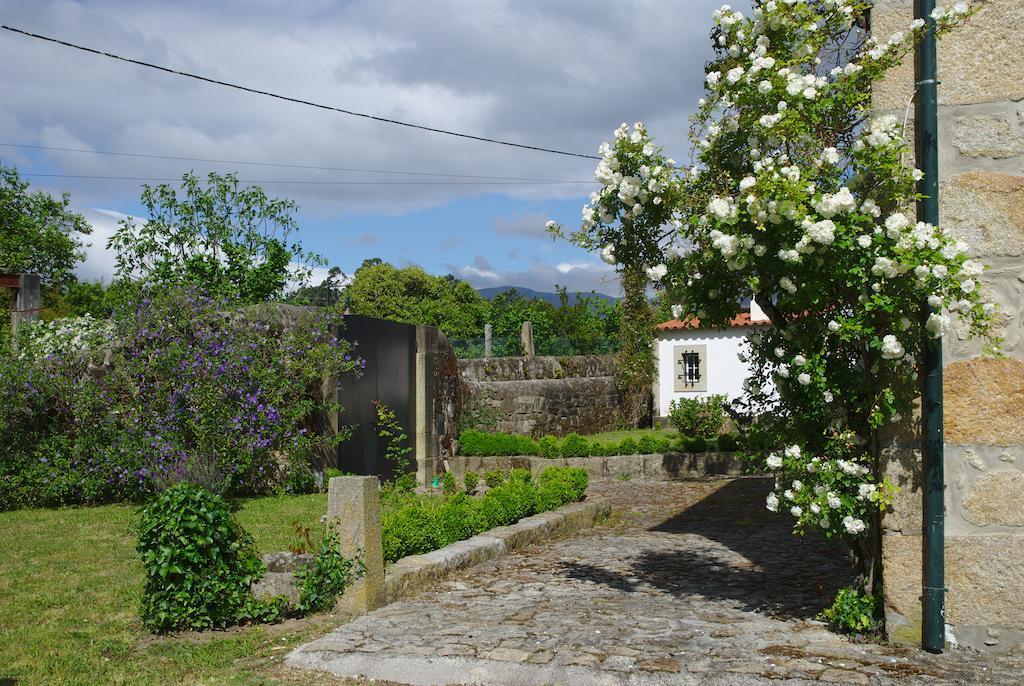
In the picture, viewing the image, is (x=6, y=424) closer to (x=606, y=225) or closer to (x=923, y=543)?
(x=606, y=225)

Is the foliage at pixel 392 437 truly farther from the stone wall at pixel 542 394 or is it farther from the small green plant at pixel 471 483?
the stone wall at pixel 542 394

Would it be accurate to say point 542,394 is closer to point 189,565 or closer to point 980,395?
point 189,565

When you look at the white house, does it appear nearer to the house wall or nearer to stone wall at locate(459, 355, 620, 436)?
the house wall

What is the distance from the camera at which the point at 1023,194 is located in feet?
15.2

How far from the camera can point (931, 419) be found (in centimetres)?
462

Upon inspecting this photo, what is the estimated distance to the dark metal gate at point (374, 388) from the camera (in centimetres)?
1067

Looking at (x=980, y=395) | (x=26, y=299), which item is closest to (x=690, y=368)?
(x=26, y=299)

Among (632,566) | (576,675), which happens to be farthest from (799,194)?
(632,566)

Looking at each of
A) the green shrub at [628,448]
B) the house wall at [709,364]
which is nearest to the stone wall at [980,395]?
the green shrub at [628,448]

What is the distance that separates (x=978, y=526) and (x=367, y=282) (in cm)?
4435

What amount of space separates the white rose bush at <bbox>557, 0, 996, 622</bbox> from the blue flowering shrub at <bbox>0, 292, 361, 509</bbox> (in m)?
5.54

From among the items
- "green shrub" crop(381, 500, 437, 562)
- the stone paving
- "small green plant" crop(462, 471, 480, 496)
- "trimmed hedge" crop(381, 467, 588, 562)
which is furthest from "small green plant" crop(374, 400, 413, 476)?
"green shrub" crop(381, 500, 437, 562)

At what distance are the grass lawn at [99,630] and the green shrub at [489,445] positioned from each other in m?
6.58

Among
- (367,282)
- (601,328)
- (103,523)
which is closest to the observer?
(103,523)
